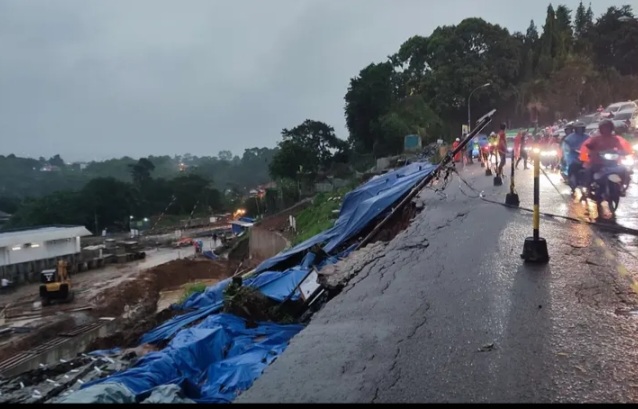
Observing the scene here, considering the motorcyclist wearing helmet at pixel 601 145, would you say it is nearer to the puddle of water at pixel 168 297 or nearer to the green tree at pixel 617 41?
the puddle of water at pixel 168 297

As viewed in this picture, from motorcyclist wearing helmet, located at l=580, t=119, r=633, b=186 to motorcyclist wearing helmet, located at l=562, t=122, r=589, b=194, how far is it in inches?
64.3

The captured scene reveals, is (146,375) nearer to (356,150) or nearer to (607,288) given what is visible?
(607,288)

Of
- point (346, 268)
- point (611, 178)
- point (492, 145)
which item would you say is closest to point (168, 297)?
point (492, 145)

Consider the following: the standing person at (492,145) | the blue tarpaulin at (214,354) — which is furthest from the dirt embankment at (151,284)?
the blue tarpaulin at (214,354)

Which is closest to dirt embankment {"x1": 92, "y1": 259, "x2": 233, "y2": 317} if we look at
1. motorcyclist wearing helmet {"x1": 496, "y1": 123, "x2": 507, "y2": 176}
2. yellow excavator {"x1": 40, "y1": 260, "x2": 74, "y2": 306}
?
yellow excavator {"x1": 40, "y1": 260, "x2": 74, "y2": 306}

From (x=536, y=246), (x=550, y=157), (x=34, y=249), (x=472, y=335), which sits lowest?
(x=34, y=249)

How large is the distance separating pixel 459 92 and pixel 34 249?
43.4 meters

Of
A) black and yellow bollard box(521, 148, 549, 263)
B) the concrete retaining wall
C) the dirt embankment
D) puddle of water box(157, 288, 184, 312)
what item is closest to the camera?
black and yellow bollard box(521, 148, 549, 263)

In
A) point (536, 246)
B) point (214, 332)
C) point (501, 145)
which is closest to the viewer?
point (214, 332)

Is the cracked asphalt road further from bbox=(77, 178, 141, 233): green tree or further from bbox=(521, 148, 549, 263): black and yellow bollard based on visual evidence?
bbox=(77, 178, 141, 233): green tree

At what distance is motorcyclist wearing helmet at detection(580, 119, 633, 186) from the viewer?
31.7ft

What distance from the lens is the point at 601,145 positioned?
9781 mm

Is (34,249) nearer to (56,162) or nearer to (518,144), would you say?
(518,144)

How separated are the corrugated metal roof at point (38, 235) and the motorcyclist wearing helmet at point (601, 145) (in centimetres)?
4425
